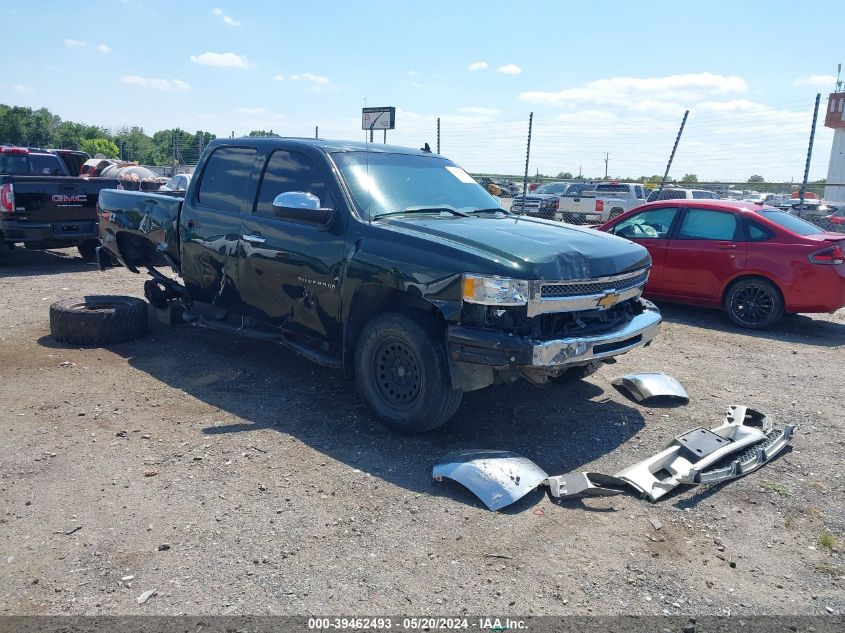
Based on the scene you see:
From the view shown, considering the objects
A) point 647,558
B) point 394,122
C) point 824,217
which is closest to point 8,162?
A: point 394,122

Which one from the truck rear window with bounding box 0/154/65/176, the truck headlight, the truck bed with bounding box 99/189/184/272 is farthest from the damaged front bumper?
the truck rear window with bounding box 0/154/65/176

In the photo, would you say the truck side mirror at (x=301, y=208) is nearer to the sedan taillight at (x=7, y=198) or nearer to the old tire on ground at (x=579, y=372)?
the old tire on ground at (x=579, y=372)

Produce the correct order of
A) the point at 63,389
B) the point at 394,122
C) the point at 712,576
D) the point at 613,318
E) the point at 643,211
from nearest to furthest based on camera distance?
the point at 712,576, the point at 613,318, the point at 63,389, the point at 643,211, the point at 394,122

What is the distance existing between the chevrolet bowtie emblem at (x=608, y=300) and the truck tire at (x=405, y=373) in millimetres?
1114

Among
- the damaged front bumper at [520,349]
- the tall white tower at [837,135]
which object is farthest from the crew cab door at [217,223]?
the tall white tower at [837,135]

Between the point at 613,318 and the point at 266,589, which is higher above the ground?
the point at 613,318

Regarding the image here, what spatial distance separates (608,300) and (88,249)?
10631 mm

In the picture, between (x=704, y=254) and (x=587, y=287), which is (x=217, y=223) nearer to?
(x=587, y=287)

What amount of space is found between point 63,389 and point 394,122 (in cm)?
700

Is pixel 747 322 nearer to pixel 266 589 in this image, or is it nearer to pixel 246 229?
pixel 246 229

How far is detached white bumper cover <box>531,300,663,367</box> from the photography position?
13.4 ft

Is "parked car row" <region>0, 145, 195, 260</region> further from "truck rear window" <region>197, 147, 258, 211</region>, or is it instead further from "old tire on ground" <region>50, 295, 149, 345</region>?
"truck rear window" <region>197, 147, 258, 211</region>

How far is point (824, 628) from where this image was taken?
288cm

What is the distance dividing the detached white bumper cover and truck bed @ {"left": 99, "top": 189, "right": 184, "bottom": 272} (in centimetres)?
396
